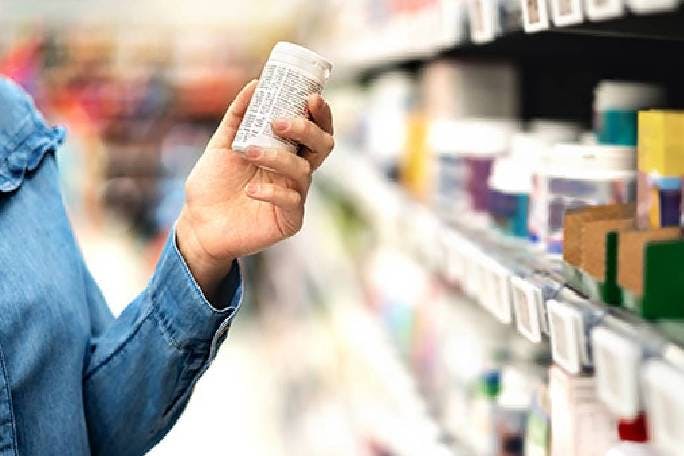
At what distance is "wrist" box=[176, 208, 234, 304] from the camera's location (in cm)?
146

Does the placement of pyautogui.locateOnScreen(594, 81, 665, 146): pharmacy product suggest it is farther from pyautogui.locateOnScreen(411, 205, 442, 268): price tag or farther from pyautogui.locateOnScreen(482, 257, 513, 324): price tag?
pyautogui.locateOnScreen(411, 205, 442, 268): price tag

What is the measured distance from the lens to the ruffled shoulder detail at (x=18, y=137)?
147 cm

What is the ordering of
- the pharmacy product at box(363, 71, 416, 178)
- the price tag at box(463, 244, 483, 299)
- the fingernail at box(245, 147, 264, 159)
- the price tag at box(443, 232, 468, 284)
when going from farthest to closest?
the pharmacy product at box(363, 71, 416, 178) → the price tag at box(443, 232, 468, 284) → the price tag at box(463, 244, 483, 299) → the fingernail at box(245, 147, 264, 159)

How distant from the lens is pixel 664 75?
5.74ft

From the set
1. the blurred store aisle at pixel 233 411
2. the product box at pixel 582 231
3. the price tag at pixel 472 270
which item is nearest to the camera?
the product box at pixel 582 231

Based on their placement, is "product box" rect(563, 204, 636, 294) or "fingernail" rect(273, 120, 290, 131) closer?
"product box" rect(563, 204, 636, 294)

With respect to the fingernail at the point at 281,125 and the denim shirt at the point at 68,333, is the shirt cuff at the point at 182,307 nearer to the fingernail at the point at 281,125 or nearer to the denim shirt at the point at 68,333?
the denim shirt at the point at 68,333

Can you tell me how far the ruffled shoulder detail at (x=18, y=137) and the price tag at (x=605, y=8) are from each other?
766 mm

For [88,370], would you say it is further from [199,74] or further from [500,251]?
[199,74]

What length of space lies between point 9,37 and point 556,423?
5.54 meters

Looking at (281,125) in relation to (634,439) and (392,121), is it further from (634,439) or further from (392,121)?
(392,121)

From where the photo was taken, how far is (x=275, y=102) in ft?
4.33

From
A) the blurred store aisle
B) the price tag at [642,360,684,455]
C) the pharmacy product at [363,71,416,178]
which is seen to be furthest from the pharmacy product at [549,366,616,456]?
the blurred store aisle

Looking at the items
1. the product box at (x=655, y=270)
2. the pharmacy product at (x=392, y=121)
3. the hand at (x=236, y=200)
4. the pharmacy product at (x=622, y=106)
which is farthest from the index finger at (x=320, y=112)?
the pharmacy product at (x=392, y=121)
